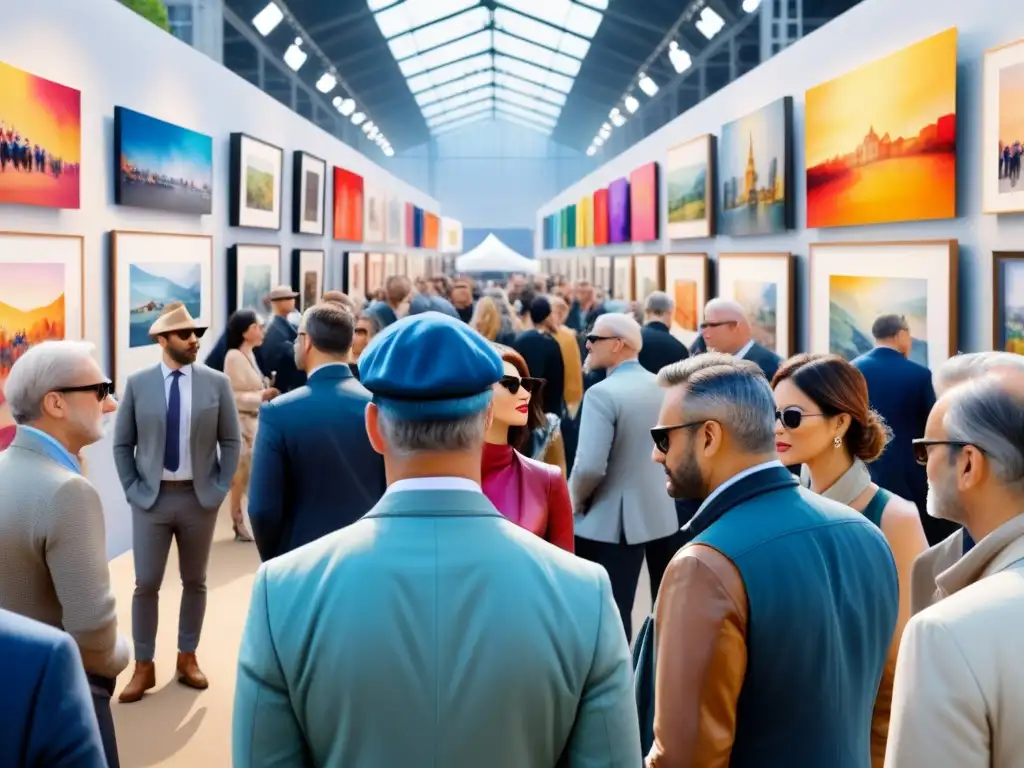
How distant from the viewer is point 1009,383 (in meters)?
2.08

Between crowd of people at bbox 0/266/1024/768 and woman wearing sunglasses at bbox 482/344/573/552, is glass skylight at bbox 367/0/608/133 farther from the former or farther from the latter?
crowd of people at bbox 0/266/1024/768

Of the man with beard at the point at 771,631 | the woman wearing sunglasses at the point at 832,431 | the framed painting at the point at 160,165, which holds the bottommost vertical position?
the man with beard at the point at 771,631

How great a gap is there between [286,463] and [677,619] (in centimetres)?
252

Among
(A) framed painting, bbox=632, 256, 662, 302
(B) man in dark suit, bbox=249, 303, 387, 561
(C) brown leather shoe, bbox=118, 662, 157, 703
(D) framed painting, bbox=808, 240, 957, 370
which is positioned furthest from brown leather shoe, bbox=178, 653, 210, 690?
(A) framed painting, bbox=632, 256, 662, 302

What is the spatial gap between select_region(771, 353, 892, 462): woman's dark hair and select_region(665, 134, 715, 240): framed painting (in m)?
7.45

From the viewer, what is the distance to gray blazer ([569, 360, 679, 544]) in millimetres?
5191

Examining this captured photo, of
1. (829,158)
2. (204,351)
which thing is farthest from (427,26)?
(829,158)

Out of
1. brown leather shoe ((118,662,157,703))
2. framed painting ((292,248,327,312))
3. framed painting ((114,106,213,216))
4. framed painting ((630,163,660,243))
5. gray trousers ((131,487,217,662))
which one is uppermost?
framed painting ((630,163,660,243))

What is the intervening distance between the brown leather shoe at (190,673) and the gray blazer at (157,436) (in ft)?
2.61

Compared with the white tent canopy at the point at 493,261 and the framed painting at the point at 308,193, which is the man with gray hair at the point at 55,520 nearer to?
the framed painting at the point at 308,193

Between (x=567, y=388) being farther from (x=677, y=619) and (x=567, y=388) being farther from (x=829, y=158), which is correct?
(x=677, y=619)

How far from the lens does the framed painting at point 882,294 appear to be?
5.88m

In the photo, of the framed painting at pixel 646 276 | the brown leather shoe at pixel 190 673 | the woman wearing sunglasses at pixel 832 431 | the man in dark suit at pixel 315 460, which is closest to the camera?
the woman wearing sunglasses at pixel 832 431

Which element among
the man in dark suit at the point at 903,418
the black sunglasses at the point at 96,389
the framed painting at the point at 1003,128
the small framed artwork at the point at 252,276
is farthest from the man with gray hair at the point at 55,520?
the small framed artwork at the point at 252,276
